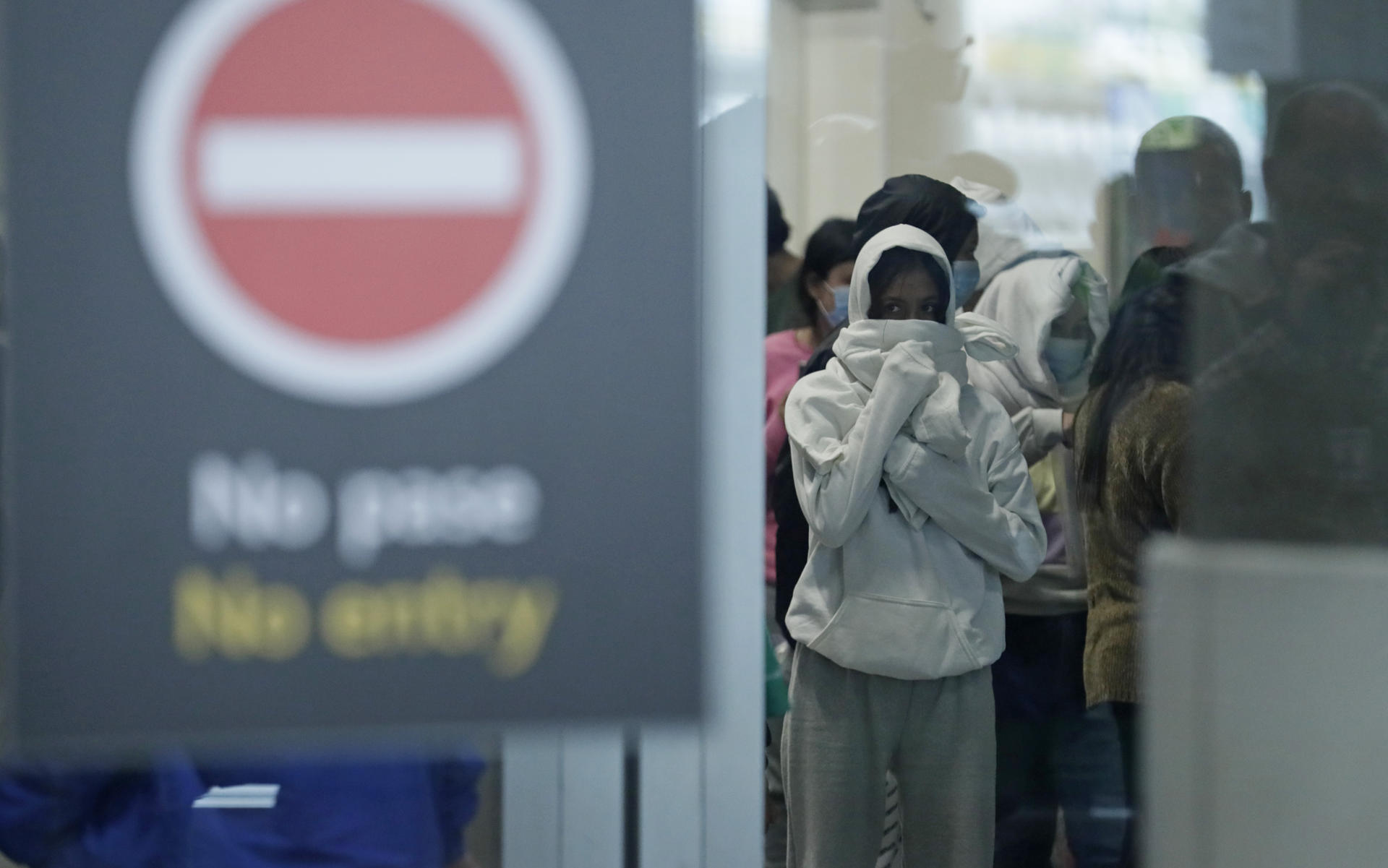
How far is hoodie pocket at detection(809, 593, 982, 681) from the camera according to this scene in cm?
256

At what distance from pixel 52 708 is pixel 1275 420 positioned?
1.09 meters

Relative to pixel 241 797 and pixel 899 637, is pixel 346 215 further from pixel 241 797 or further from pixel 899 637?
pixel 899 637

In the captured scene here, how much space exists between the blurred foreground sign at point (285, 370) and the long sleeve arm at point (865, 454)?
58.6 inches

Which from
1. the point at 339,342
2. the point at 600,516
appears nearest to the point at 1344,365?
the point at 600,516

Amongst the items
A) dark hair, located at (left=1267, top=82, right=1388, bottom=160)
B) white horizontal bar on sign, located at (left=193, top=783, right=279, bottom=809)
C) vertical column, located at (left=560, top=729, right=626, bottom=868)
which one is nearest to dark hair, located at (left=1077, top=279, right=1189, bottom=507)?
dark hair, located at (left=1267, top=82, right=1388, bottom=160)

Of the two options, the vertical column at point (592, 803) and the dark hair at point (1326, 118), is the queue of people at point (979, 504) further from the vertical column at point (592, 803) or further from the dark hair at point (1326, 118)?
the vertical column at point (592, 803)

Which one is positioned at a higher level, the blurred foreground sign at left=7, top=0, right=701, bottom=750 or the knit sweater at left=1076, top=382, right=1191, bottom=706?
the blurred foreground sign at left=7, top=0, right=701, bottom=750

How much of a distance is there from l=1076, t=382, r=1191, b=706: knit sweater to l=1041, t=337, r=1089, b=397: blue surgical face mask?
1.9 inches

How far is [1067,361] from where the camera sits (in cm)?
296

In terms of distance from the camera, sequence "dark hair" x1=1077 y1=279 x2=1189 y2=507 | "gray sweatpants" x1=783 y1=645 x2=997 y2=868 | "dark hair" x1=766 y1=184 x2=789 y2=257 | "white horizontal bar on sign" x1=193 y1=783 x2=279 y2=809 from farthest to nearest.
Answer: "dark hair" x1=766 y1=184 x2=789 y2=257 → "dark hair" x1=1077 y1=279 x2=1189 y2=507 → "gray sweatpants" x1=783 y1=645 x2=997 y2=868 → "white horizontal bar on sign" x1=193 y1=783 x2=279 y2=809

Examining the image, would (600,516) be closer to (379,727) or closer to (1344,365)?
(379,727)

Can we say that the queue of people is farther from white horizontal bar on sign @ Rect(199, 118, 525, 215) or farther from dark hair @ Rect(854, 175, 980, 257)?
white horizontal bar on sign @ Rect(199, 118, 525, 215)

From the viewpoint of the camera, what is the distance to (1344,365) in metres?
1.53

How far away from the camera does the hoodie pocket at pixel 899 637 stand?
2.56m
